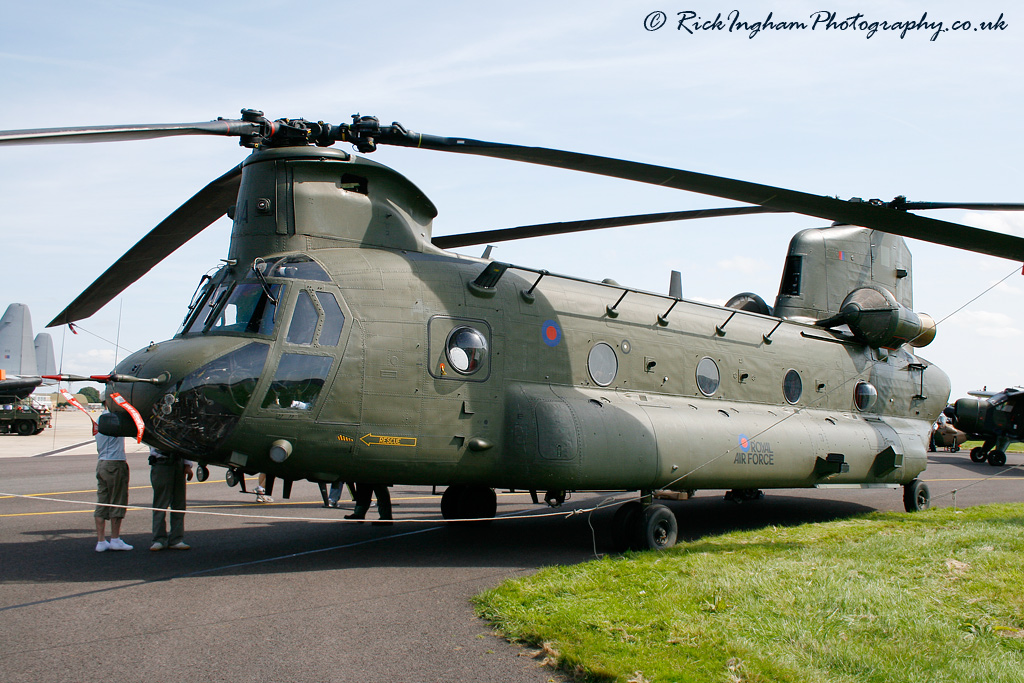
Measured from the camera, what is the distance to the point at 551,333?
9.84m

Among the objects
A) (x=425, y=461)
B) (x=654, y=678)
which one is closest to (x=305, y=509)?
(x=425, y=461)

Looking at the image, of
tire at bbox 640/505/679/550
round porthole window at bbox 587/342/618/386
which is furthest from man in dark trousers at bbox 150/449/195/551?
tire at bbox 640/505/679/550

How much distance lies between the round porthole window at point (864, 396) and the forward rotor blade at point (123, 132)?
1135 cm

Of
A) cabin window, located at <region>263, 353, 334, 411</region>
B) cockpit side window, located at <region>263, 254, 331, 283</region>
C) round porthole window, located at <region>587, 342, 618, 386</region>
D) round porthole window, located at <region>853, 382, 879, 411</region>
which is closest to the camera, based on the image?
cabin window, located at <region>263, 353, 334, 411</region>

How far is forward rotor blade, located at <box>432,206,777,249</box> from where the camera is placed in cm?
1070

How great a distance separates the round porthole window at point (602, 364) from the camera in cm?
1023

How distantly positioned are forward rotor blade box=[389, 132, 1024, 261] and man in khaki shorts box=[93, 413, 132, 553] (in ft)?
17.1

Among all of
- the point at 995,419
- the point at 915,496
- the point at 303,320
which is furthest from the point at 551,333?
the point at 995,419

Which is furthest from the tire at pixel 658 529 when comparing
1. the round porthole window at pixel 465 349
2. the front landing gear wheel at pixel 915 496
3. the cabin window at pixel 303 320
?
the front landing gear wheel at pixel 915 496

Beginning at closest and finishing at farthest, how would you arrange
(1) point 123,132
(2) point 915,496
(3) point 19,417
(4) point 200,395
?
1. (1) point 123,132
2. (4) point 200,395
3. (2) point 915,496
4. (3) point 19,417

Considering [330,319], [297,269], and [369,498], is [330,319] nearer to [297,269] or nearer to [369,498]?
[297,269]

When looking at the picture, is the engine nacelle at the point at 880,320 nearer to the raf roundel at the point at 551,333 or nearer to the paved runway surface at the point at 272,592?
the paved runway surface at the point at 272,592

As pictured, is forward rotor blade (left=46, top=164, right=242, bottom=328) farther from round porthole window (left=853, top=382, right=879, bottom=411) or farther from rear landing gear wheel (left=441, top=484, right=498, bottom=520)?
round porthole window (left=853, top=382, right=879, bottom=411)

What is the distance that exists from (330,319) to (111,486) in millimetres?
3783
